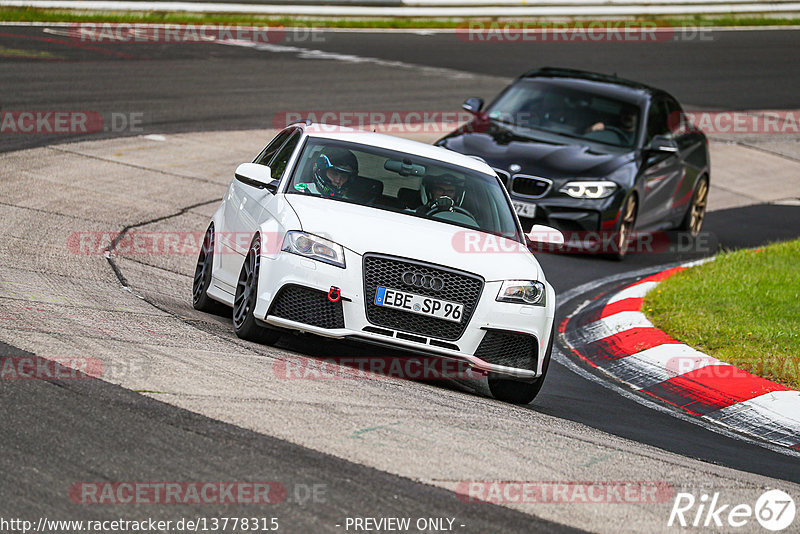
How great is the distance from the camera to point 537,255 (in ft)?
42.8

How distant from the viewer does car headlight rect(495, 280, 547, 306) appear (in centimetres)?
741

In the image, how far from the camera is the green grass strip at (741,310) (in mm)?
9094

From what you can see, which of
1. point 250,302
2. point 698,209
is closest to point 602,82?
point 698,209

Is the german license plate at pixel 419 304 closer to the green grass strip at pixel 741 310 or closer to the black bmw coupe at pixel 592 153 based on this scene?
the green grass strip at pixel 741 310

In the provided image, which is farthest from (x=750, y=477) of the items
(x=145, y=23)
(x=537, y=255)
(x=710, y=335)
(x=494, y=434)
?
(x=145, y=23)

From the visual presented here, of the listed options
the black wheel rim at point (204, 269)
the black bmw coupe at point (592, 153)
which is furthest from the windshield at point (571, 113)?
the black wheel rim at point (204, 269)

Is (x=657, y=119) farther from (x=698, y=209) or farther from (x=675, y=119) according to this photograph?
A: (x=698, y=209)

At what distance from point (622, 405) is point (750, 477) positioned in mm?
1966

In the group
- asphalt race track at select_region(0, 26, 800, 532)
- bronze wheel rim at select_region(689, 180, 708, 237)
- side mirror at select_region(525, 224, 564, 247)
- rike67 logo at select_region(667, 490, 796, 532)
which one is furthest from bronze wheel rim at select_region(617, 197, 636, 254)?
rike67 logo at select_region(667, 490, 796, 532)

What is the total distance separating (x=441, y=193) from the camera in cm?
842

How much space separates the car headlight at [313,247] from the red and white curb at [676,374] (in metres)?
2.72

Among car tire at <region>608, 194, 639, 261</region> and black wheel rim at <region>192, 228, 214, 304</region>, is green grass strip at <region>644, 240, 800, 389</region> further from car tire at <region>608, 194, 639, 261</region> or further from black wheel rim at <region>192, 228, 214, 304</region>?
→ black wheel rim at <region>192, 228, 214, 304</region>

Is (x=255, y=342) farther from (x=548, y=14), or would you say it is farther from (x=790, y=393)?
(x=548, y=14)

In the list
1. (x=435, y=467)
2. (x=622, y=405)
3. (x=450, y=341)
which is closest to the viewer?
(x=435, y=467)
